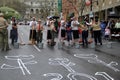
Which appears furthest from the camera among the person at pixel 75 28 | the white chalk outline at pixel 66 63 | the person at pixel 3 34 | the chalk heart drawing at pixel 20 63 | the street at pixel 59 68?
the person at pixel 75 28

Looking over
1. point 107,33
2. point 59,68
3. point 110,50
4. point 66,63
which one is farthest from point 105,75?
point 107,33

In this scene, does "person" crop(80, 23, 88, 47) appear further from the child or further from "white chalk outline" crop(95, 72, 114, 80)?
"white chalk outline" crop(95, 72, 114, 80)

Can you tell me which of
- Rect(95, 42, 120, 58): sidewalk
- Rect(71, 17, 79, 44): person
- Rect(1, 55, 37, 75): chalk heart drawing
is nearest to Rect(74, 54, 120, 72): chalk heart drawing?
Rect(95, 42, 120, 58): sidewalk

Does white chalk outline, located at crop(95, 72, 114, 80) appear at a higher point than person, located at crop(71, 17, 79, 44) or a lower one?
lower

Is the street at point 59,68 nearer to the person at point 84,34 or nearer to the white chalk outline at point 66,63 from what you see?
the white chalk outline at point 66,63

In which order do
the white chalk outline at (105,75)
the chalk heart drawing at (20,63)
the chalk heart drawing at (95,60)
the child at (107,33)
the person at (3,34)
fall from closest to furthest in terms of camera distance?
1. the white chalk outline at (105,75)
2. the chalk heart drawing at (20,63)
3. the chalk heart drawing at (95,60)
4. the person at (3,34)
5. the child at (107,33)

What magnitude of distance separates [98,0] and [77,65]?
46427mm

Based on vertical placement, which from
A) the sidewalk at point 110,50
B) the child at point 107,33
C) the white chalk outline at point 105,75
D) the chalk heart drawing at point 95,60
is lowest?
the white chalk outline at point 105,75

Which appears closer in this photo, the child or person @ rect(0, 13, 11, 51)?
person @ rect(0, 13, 11, 51)

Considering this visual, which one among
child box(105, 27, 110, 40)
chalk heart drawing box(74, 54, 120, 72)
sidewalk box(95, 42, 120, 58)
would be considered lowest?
chalk heart drawing box(74, 54, 120, 72)

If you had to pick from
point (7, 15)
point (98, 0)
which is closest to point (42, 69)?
point (98, 0)

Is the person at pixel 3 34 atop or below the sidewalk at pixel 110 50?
atop

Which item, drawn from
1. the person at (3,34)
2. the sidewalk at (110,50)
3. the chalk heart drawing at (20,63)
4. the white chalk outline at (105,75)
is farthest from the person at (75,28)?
the white chalk outline at (105,75)

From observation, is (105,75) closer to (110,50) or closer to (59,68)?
(59,68)
